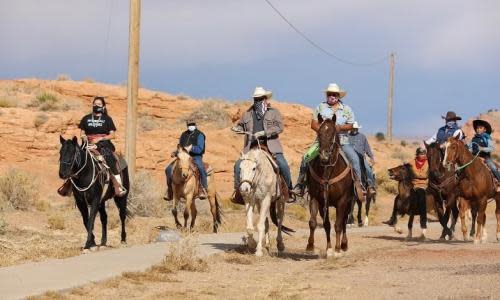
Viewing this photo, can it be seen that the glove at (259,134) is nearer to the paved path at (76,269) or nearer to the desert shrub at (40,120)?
the paved path at (76,269)

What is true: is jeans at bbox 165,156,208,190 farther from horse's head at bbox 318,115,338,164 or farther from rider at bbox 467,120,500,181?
horse's head at bbox 318,115,338,164

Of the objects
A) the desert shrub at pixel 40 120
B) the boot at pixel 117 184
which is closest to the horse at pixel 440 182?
the boot at pixel 117 184

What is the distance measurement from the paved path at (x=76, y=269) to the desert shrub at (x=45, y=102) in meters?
29.5

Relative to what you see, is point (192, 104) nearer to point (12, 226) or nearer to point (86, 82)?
point (86, 82)

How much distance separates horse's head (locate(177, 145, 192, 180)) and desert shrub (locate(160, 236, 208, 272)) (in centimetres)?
773

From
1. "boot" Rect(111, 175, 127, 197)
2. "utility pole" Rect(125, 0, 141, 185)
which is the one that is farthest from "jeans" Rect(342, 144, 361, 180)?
"utility pole" Rect(125, 0, 141, 185)

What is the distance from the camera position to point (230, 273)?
1524cm

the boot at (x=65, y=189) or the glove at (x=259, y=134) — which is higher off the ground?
the glove at (x=259, y=134)

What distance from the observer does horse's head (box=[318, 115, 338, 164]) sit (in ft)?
53.4

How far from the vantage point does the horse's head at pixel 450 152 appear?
816 inches

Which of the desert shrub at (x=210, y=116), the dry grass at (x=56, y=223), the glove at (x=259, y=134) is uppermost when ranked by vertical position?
the desert shrub at (x=210, y=116)

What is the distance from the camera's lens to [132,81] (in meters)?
26.3

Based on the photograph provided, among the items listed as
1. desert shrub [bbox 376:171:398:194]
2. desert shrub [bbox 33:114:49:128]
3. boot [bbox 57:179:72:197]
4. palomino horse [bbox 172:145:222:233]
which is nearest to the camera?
boot [bbox 57:179:72:197]

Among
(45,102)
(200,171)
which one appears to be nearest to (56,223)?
(200,171)
